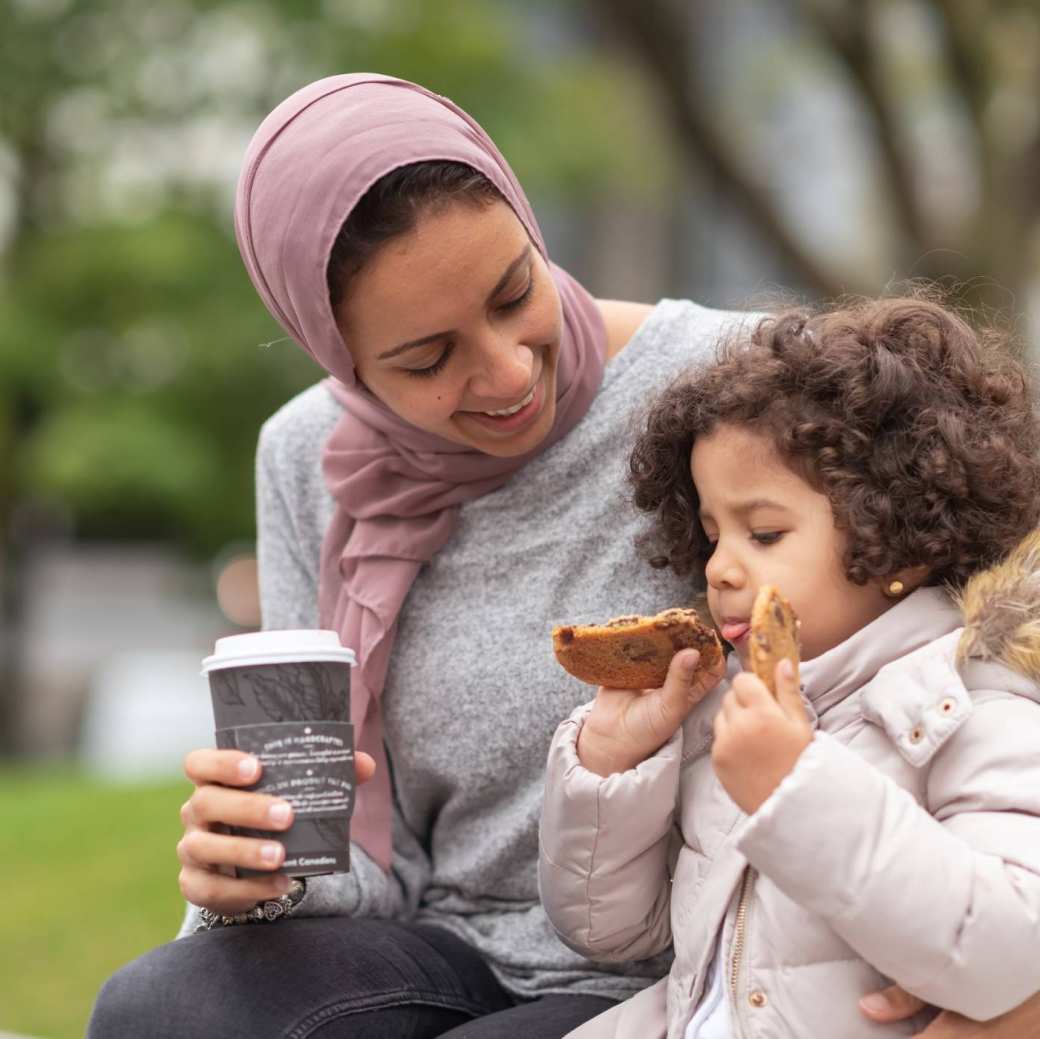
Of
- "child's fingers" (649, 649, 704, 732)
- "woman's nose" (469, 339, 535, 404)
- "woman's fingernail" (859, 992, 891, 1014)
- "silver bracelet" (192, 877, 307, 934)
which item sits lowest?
"woman's fingernail" (859, 992, 891, 1014)

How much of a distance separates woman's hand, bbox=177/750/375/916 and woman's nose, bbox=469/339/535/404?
57 centimetres

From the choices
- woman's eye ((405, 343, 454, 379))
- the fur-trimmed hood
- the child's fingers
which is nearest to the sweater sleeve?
woman's eye ((405, 343, 454, 379))

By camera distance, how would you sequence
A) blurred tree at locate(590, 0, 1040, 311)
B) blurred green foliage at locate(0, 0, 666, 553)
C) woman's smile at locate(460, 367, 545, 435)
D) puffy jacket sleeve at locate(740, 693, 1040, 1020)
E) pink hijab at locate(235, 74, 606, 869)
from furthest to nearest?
blurred green foliage at locate(0, 0, 666, 553) → blurred tree at locate(590, 0, 1040, 311) → woman's smile at locate(460, 367, 545, 435) → pink hijab at locate(235, 74, 606, 869) → puffy jacket sleeve at locate(740, 693, 1040, 1020)

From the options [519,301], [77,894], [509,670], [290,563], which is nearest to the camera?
[519,301]

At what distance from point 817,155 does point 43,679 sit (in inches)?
391

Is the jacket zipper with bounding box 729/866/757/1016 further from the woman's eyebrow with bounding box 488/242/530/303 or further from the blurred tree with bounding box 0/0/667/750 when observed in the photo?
the blurred tree with bounding box 0/0/667/750

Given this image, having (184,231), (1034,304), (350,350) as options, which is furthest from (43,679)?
(350,350)

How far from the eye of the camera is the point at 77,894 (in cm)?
574

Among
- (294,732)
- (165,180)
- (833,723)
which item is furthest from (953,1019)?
(165,180)

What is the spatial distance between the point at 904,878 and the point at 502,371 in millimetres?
947

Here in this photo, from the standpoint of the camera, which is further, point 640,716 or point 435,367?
point 435,367

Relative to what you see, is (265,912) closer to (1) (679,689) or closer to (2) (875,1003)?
→ (1) (679,689)

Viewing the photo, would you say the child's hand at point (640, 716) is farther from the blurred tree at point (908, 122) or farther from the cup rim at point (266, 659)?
the blurred tree at point (908, 122)

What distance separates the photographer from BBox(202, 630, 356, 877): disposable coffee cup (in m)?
2.04
